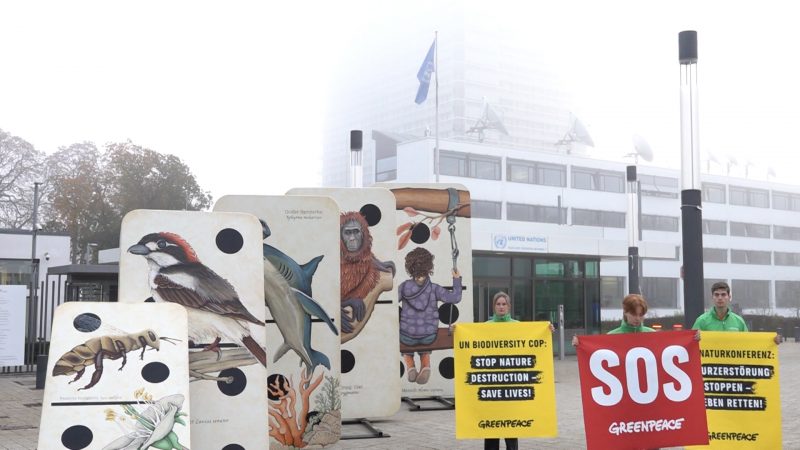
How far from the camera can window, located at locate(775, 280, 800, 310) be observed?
78.4 m

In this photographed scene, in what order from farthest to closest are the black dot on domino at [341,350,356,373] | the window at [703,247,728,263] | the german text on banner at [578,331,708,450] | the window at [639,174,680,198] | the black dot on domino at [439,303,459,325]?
the window at [703,247,728,263] < the window at [639,174,680,198] < the black dot on domino at [439,303,459,325] < the black dot on domino at [341,350,356,373] < the german text on banner at [578,331,708,450]

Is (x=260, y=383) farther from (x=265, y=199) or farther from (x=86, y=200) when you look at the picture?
(x=86, y=200)

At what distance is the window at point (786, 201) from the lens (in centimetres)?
8012

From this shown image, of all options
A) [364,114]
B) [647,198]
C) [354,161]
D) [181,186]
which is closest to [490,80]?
[364,114]

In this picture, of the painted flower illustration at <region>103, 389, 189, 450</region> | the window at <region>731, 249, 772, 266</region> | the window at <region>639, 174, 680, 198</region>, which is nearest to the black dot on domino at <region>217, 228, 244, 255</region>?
the painted flower illustration at <region>103, 389, 189, 450</region>

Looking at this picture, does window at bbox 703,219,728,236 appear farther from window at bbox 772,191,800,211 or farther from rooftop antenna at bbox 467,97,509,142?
rooftop antenna at bbox 467,97,509,142

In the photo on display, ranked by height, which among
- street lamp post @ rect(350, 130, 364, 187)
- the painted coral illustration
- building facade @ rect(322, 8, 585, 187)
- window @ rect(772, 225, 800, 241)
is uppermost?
building facade @ rect(322, 8, 585, 187)

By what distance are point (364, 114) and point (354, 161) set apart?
373 feet

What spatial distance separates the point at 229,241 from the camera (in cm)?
833

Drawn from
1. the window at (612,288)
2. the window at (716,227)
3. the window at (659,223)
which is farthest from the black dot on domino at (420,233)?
the window at (716,227)

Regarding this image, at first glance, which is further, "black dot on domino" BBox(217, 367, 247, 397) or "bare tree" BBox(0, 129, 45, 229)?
"bare tree" BBox(0, 129, 45, 229)

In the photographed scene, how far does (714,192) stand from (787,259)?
11.8m

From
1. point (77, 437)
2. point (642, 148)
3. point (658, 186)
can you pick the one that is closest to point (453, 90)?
point (658, 186)

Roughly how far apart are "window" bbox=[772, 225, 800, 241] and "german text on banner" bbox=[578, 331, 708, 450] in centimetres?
7844
